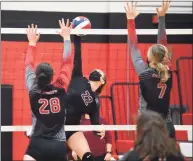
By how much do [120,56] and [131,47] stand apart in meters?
5.10

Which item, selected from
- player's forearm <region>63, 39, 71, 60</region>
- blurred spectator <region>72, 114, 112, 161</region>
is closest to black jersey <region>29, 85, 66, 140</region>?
player's forearm <region>63, 39, 71, 60</region>

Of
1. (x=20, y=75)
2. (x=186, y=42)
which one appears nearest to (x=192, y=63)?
(x=186, y=42)

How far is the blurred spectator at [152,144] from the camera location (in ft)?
17.8

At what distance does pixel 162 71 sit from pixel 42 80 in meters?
1.24

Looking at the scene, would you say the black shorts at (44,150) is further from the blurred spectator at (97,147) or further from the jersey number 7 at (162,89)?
the blurred spectator at (97,147)

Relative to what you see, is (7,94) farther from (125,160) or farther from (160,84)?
(125,160)

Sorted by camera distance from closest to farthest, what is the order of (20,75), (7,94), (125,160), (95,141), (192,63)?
(125,160) → (95,141) → (7,94) → (20,75) → (192,63)

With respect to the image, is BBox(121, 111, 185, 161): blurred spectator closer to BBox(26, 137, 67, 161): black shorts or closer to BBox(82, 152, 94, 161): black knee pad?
BBox(26, 137, 67, 161): black shorts

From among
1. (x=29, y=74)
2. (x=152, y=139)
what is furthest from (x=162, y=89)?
(x=152, y=139)

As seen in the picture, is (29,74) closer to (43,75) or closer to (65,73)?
(43,75)

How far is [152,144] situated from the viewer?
544 cm

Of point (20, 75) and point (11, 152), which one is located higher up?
point (20, 75)

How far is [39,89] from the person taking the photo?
7094mm

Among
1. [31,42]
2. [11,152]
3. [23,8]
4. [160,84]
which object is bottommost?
[11,152]
